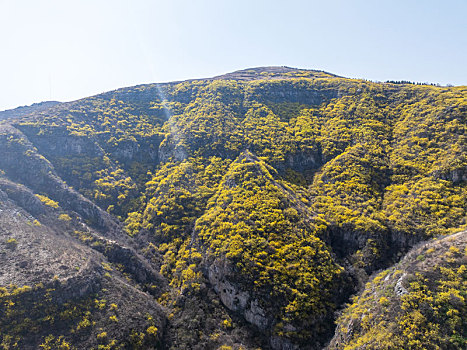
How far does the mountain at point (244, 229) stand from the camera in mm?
36219

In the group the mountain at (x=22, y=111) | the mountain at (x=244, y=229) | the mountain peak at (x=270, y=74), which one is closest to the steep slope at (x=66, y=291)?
the mountain at (x=244, y=229)

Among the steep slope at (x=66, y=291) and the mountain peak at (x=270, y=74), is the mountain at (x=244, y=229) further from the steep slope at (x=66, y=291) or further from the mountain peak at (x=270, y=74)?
the mountain peak at (x=270, y=74)

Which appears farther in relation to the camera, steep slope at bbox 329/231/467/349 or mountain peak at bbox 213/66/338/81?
mountain peak at bbox 213/66/338/81

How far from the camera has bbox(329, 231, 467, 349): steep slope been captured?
27.4 metres

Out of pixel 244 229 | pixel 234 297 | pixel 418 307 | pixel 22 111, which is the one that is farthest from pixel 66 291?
pixel 22 111

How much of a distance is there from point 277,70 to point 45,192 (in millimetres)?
147008

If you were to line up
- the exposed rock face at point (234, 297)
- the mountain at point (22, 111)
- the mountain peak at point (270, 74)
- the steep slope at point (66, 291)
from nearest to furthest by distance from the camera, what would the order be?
the steep slope at point (66, 291), the exposed rock face at point (234, 297), the mountain at point (22, 111), the mountain peak at point (270, 74)

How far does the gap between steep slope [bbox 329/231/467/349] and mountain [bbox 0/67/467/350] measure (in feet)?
0.63

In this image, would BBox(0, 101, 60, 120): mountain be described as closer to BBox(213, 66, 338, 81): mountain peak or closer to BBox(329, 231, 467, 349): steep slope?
BBox(213, 66, 338, 81): mountain peak

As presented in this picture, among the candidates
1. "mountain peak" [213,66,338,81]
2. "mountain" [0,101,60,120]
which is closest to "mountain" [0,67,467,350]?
"mountain" [0,101,60,120]

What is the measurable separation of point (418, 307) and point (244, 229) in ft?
98.1

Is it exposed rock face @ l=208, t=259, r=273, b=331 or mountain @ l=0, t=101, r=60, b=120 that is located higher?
mountain @ l=0, t=101, r=60, b=120

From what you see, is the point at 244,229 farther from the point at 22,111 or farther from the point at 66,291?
the point at 22,111

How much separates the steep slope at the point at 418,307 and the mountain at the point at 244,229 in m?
0.19
